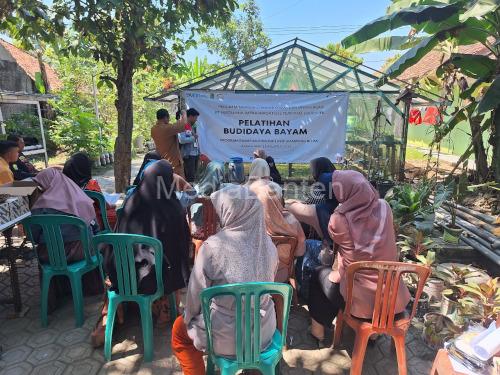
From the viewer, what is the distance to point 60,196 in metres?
2.95

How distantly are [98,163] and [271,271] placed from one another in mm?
11110

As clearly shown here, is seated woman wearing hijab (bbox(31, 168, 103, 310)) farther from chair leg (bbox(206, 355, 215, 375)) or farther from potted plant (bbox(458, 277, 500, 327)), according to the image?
potted plant (bbox(458, 277, 500, 327))

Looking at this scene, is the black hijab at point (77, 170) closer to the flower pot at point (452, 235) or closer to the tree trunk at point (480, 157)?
the flower pot at point (452, 235)

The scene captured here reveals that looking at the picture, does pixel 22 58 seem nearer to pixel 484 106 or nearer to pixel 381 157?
pixel 381 157

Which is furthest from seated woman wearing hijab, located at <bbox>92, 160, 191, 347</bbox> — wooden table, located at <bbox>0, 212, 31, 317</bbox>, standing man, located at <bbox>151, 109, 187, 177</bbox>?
standing man, located at <bbox>151, 109, 187, 177</bbox>

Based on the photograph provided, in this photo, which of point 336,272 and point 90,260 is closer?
point 336,272

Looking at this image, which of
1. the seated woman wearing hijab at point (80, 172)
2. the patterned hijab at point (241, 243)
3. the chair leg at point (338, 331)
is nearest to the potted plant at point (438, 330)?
the chair leg at point (338, 331)

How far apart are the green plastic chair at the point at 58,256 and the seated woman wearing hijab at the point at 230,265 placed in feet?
4.29

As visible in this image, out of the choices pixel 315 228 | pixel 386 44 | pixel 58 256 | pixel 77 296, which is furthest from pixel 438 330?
pixel 386 44

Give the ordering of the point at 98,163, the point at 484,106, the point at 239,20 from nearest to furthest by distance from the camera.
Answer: the point at 484,106 < the point at 98,163 < the point at 239,20

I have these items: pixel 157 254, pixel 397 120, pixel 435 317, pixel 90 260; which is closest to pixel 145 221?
pixel 157 254

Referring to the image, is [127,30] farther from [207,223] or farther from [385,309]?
[385,309]

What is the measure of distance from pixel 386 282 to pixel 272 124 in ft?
16.4

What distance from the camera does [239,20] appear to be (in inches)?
941
